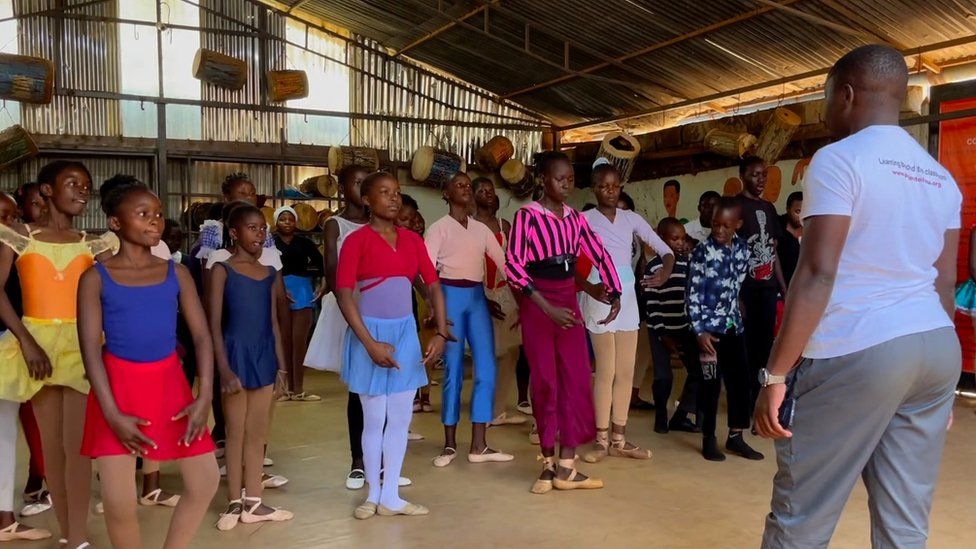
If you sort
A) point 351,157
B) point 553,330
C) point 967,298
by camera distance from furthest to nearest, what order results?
point 351,157
point 967,298
point 553,330

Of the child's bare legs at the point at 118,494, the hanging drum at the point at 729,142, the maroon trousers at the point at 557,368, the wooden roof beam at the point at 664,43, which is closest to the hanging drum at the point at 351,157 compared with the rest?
the wooden roof beam at the point at 664,43

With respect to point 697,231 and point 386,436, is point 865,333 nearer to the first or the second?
point 386,436

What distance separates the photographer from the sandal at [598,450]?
4.30 meters

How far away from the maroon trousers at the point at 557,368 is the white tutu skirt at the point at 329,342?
2.90 ft

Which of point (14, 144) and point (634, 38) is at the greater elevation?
point (634, 38)

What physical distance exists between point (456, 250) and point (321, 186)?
21.1 ft

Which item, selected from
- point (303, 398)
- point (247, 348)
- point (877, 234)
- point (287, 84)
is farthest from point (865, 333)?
point (287, 84)

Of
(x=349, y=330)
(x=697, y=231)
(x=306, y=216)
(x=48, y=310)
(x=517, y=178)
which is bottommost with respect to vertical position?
(x=349, y=330)

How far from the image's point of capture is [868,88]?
1850 mm

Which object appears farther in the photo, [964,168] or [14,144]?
[14,144]

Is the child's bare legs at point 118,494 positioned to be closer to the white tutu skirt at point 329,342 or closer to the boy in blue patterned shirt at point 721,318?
the white tutu skirt at point 329,342

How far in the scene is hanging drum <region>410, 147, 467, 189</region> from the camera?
10406 mm

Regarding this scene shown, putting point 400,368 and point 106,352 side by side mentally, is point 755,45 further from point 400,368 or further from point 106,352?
point 106,352

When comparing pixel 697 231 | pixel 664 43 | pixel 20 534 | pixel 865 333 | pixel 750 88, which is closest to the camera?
pixel 865 333
